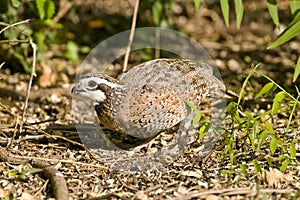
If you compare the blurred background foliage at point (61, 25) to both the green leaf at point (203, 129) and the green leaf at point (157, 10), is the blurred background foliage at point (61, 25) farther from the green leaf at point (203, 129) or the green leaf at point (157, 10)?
the green leaf at point (203, 129)

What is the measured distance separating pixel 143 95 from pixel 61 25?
202cm

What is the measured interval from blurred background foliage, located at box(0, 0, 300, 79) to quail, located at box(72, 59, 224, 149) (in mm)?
686

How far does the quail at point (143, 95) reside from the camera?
16.3 ft

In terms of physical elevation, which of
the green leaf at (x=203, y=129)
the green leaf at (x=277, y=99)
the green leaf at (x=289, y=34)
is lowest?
the green leaf at (x=203, y=129)

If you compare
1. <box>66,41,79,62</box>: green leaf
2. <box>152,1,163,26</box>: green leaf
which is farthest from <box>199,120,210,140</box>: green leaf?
<box>66,41,79,62</box>: green leaf

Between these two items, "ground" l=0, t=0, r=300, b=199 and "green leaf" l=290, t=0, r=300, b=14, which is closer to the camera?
"ground" l=0, t=0, r=300, b=199

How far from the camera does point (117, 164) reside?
4988mm

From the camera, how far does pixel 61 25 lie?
6.62m

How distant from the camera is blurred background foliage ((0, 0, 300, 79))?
620cm

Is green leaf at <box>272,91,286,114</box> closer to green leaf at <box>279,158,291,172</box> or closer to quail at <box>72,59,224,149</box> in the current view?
green leaf at <box>279,158,291,172</box>

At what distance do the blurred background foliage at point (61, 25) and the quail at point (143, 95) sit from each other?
2.25 ft

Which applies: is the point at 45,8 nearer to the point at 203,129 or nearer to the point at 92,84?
the point at 92,84

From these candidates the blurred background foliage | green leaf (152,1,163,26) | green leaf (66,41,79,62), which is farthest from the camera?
green leaf (66,41,79,62)

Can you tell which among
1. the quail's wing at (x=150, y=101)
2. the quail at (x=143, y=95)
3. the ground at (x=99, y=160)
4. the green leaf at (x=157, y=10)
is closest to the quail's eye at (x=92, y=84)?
the quail at (x=143, y=95)
